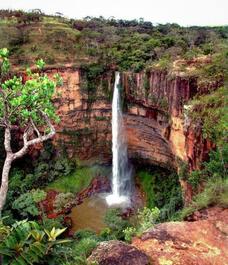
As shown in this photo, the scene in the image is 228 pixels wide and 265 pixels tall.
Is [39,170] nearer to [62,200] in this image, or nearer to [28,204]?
[62,200]

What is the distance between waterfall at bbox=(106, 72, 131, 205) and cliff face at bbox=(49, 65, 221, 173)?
0.51 metres

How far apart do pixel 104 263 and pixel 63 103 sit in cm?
1983

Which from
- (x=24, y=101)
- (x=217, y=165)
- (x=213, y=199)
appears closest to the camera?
(x=24, y=101)

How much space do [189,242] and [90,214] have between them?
1611 cm

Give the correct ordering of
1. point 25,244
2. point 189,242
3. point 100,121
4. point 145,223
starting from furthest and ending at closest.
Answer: point 100,121 → point 145,223 → point 189,242 → point 25,244

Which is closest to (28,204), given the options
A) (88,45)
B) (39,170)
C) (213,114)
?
(39,170)

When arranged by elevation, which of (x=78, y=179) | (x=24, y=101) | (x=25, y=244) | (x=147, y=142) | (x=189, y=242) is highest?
(x=24, y=101)

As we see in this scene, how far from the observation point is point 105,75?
25.7 m

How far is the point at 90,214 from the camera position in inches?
898

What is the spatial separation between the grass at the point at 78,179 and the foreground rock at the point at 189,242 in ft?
57.3

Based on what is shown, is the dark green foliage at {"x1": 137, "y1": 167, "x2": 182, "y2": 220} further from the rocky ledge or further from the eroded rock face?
the rocky ledge

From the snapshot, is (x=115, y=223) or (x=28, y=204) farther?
(x=28, y=204)

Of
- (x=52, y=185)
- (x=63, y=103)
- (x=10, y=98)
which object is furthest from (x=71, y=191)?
(x=10, y=98)

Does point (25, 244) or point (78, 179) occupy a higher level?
point (25, 244)
